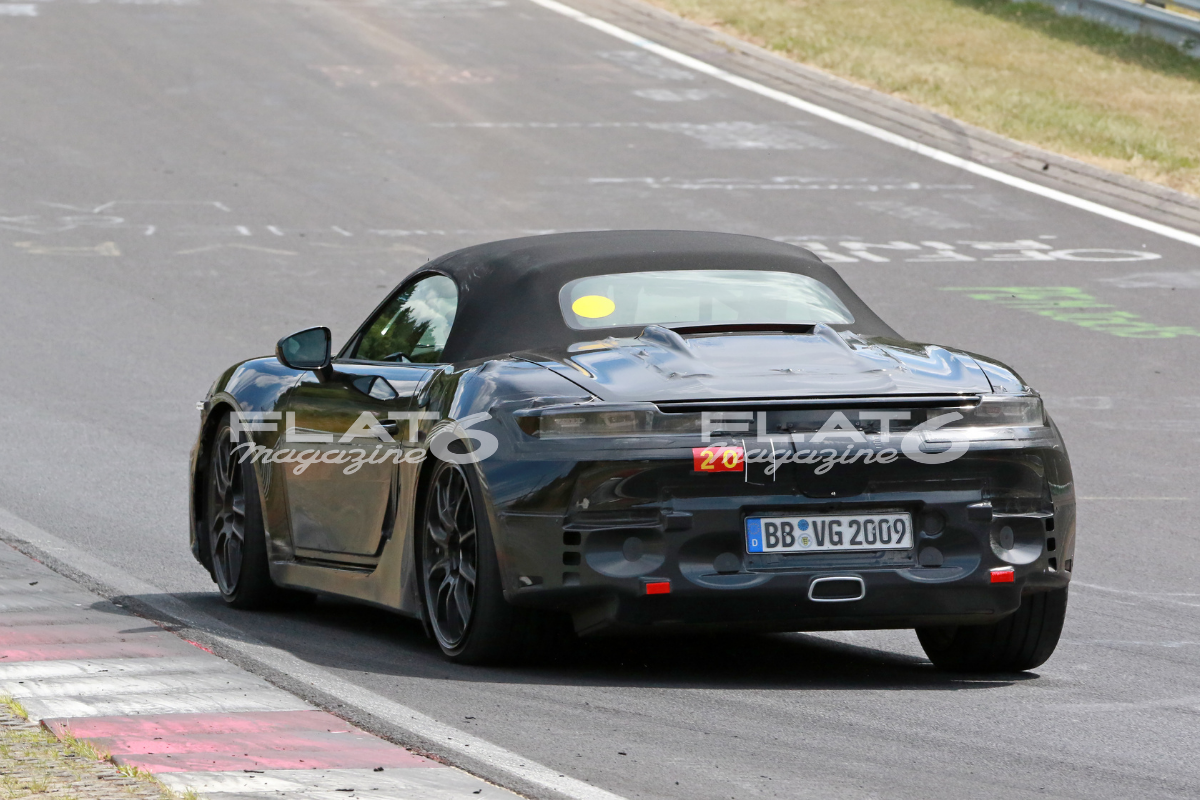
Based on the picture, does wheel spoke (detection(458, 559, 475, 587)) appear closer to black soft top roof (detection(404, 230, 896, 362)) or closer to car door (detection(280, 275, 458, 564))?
car door (detection(280, 275, 458, 564))

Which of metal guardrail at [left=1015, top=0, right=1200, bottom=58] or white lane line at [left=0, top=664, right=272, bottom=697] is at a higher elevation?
metal guardrail at [left=1015, top=0, right=1200, bottom=58]

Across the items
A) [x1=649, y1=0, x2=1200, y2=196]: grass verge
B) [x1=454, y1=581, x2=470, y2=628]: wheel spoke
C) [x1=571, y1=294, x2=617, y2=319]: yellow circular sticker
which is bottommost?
[x1=454, y1=581, x2=470, y2=628]: wheel spoke

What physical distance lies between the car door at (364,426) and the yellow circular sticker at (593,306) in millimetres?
475

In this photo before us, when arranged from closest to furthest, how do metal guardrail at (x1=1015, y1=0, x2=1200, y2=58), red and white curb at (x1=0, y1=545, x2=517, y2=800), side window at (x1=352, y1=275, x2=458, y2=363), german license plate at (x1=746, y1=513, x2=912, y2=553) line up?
red and white curb at (x1=0, y1=545, x2=517, y2=800)
german license plate at (x1=746, y1=513, x2=912, y2=553)
side window at (x1=352, y1=275, x2=458, y2=363)
metal guardrail at (x1=1015, y1=0, x2=1200, y2=58)

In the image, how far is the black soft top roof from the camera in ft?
21.5

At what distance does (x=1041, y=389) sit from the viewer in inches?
559

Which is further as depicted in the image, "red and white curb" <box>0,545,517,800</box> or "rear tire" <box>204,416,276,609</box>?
"rear tire" <box>204,416,276,609</box>

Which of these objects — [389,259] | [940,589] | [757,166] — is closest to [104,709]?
[940,589]

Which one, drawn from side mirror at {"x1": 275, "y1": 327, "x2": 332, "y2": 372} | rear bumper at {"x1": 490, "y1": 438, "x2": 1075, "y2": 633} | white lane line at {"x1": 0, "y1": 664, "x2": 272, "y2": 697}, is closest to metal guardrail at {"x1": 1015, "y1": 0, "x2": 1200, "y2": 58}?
side mirror at {"x1": 275, "y1": 327, "x2": 332, "y2": 372}

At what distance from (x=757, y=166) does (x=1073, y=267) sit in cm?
492

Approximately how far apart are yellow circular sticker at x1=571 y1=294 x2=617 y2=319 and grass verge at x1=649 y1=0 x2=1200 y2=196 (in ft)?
51.8

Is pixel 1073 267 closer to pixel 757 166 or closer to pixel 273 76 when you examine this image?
pixel 757 166

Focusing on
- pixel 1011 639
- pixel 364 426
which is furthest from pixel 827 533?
pixel 364 426

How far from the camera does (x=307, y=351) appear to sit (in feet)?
23.6
